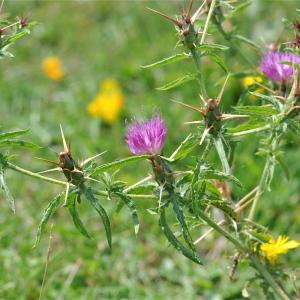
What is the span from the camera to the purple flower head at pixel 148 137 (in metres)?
1.68

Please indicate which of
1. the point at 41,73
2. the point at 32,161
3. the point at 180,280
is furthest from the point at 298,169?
the point at 41,73

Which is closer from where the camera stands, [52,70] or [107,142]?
[107,142]

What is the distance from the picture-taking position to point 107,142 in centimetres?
399

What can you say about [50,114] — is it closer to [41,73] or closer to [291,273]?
[41,73]

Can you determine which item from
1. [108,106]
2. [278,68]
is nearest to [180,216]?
[278,68]

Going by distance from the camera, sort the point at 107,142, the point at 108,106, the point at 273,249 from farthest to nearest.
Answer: the point at 108,106, the point at 107,142, the point at 273,249

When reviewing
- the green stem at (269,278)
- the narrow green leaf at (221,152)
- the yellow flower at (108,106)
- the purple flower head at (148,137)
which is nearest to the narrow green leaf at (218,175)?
the narrow green leaf at (221,152)

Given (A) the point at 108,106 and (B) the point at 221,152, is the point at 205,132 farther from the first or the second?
(A) the point at 108,106

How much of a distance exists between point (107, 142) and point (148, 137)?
7.60ft

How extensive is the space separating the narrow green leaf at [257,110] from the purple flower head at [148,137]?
9.1 inches

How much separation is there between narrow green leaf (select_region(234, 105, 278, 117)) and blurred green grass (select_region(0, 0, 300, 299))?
0.28 m

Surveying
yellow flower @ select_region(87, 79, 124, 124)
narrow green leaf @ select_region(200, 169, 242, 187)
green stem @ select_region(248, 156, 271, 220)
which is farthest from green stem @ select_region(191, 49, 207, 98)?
yellow flower @ select_region(87, 79, 124, 124)

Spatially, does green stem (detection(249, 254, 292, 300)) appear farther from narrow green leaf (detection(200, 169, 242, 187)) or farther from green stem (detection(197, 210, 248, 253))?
narrow green leaf (detection(200, 169, 242, 187))

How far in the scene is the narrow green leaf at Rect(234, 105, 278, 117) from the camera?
174cm
